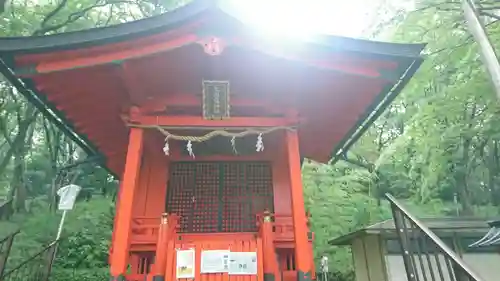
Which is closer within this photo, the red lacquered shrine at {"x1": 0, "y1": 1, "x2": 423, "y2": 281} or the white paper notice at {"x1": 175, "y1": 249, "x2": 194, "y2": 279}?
the white paper notice at {"x1": 175, "y1": 249, "x2": 194, "y2": 279}

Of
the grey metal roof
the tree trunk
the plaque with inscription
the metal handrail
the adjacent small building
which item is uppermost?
the tree trunk

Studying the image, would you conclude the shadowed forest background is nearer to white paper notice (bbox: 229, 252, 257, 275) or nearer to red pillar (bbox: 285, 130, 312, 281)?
red pillar (bbox: 285, 130, 312, 281)

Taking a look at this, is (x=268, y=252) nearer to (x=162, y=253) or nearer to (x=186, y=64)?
(x=162, y=253)

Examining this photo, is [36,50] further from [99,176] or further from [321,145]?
[99,176]

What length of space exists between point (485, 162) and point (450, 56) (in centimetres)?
928

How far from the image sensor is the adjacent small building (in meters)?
9.09

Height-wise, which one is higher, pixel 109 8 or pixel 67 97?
pixel 109 8

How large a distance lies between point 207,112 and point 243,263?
2.17m

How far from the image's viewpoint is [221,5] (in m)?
4.95

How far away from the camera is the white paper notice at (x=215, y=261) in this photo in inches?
184

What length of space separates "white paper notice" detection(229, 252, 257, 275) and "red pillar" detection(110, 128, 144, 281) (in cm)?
131

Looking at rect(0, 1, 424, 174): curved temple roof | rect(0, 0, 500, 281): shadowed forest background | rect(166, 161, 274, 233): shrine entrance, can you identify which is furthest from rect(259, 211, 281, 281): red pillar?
rect(0, 0, 500, 281): shadowed forest background

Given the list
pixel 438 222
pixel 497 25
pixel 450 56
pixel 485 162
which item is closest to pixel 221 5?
pixel 450 56

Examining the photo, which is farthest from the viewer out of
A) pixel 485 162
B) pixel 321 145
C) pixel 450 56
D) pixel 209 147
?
pixel 485 162
